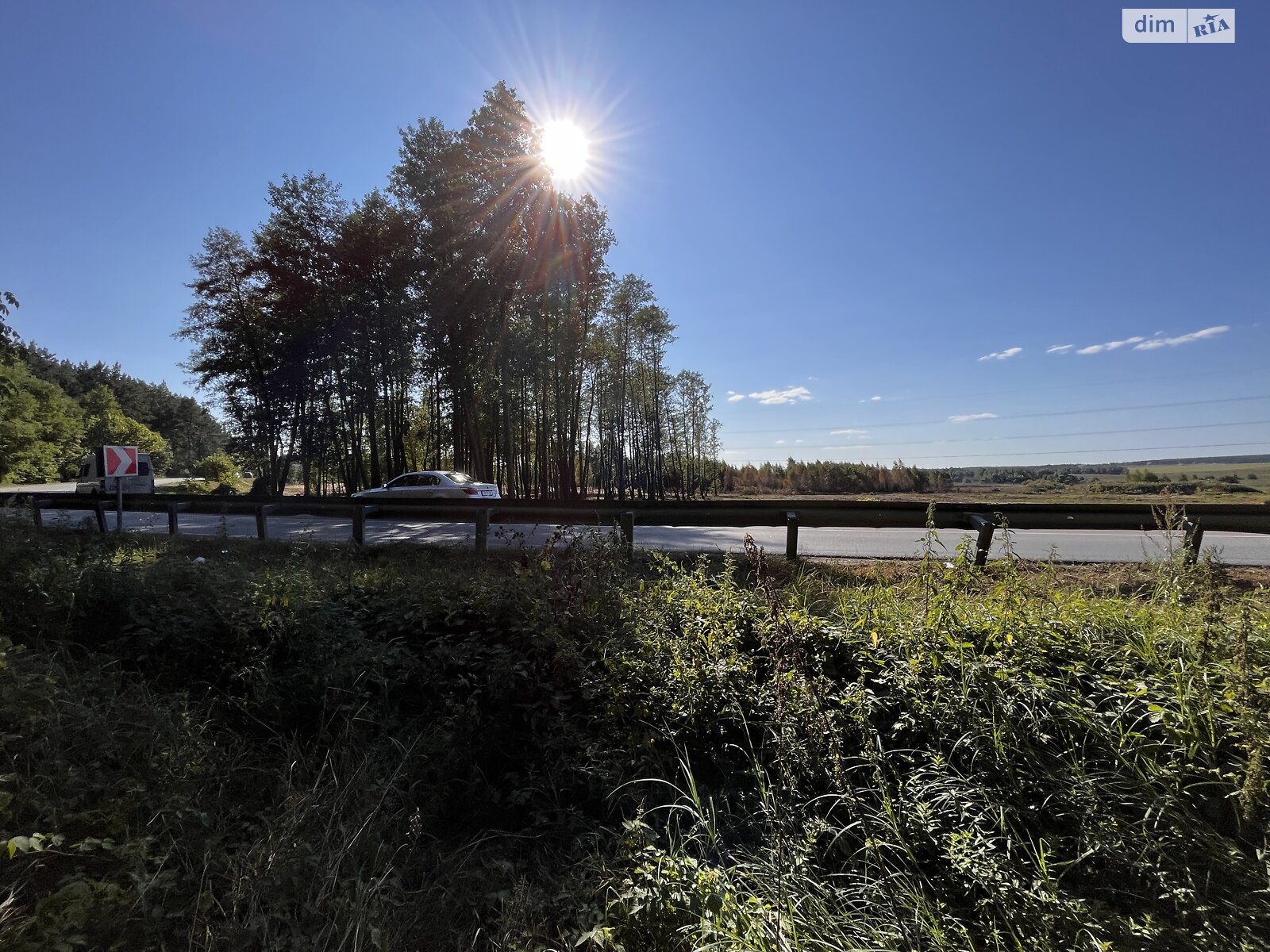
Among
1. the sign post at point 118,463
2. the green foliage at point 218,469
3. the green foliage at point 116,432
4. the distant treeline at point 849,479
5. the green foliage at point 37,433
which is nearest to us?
the sign post at point 118,463

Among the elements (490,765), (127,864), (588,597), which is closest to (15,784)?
(127,864)

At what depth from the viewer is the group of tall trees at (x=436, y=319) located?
17938 millimetres

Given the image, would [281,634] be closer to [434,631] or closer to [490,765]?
[434,631]

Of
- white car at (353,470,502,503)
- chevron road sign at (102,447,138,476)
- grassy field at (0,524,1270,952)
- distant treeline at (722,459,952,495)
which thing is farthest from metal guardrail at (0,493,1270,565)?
distant treeline at (722,459,952,495)

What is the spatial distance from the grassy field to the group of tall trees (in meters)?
16.2

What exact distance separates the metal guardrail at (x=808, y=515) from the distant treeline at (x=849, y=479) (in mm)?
22797

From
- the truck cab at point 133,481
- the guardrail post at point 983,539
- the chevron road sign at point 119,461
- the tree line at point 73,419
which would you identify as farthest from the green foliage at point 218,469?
the guardrail post at point 983,539

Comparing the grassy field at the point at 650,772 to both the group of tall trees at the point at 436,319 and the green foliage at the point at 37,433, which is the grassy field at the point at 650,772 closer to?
the group of tall trees at the point at 436,319

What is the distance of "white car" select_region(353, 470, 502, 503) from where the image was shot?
15.1 metres

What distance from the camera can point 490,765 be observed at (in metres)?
3.24

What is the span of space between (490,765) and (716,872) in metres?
1.81

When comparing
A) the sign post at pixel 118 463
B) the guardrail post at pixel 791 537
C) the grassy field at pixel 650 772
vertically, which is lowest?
the grassy field at pixel 650 772

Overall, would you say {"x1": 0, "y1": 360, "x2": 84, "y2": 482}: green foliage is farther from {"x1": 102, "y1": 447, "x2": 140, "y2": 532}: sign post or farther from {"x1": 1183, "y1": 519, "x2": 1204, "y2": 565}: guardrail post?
{"x1": 1183, "y1": 519, "x2": 1204, "y2": 565}: guardrail post

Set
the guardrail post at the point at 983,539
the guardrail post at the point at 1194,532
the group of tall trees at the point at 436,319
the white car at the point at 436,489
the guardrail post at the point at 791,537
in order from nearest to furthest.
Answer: the guardrail post at the point at 1194,532 → the guardrail post at the point at 983,539 → the guardrail post at the point at 791,537 → the white car at the point at 436,489 → the group of tall trees at the point at 436,319
